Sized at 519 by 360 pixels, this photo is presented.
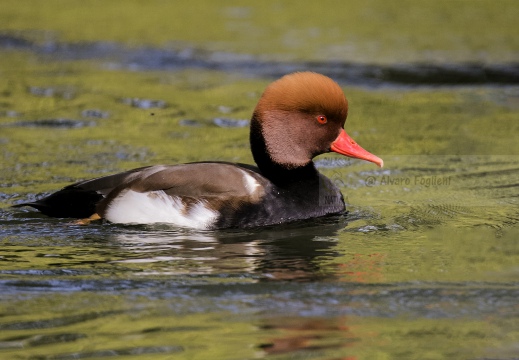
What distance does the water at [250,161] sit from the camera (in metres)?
5.02

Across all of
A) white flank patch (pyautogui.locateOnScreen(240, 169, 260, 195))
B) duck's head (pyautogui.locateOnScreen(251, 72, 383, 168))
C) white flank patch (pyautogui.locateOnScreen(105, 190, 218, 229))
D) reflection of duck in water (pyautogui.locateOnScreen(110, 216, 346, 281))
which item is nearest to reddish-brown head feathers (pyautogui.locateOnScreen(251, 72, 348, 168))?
duck's head (pyautogui.locateOnScreen(251, 72, 383, 168))

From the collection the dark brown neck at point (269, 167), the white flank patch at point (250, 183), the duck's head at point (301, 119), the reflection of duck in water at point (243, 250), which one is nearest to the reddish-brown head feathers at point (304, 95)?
the duck's head at point (301, 119)

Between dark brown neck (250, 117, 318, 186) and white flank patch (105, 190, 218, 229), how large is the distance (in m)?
0.56

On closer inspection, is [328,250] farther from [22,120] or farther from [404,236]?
[22,120]

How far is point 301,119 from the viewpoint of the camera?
22.7 ft

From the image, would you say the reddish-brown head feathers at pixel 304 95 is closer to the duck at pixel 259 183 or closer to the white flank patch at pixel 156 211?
the duck at pixel 259 183

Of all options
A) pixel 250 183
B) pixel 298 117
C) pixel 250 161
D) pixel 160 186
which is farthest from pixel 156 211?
pixel 250 161

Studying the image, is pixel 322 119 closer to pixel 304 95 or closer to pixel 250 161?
pixel 304 95

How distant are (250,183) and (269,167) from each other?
0.28 metres

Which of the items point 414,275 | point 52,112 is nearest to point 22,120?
point 52,112

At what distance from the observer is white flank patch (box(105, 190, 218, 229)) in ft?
22.2

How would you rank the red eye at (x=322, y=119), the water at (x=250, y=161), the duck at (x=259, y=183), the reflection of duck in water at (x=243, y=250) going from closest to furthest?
the water at (x=250, y=161), the reflection of duck in water at (x=243, y=250), the duck at (x=259, y=183), the red eye at (x=322, y=119)

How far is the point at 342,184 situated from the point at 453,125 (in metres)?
2.41

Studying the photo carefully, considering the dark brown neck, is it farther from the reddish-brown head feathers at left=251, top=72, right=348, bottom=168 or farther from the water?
the water
